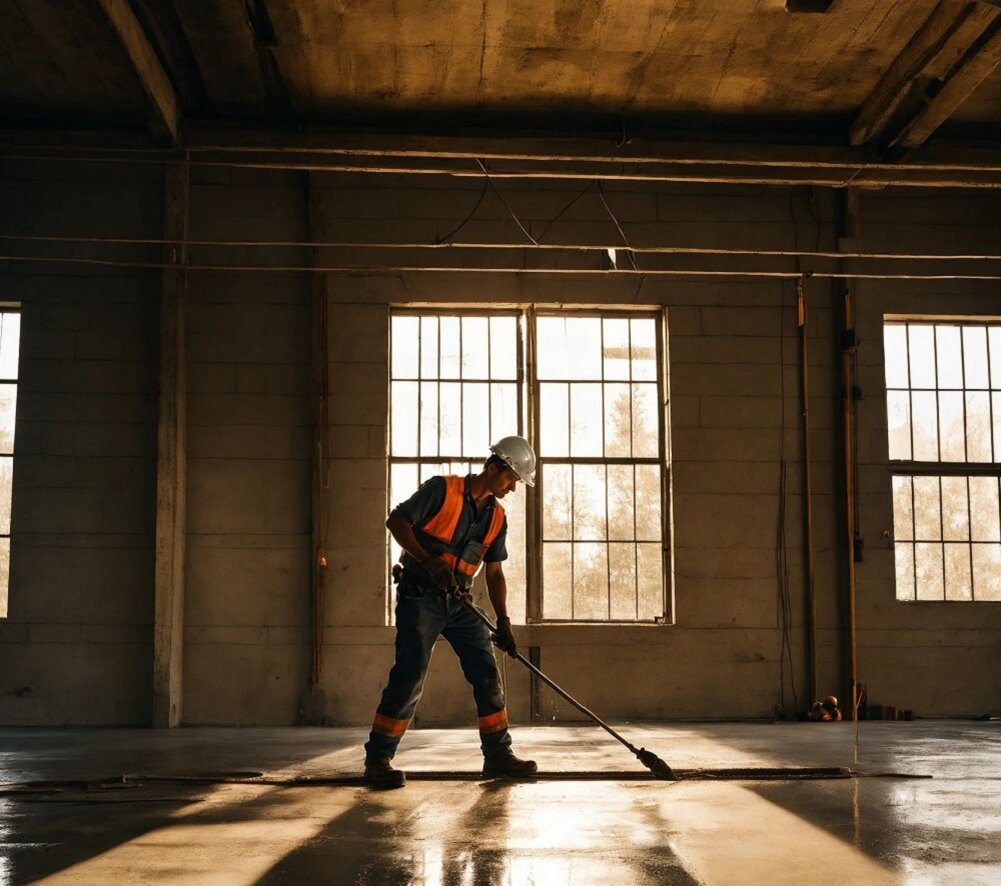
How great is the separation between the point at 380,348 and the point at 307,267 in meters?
0.83

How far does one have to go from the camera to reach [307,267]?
895 centimetres

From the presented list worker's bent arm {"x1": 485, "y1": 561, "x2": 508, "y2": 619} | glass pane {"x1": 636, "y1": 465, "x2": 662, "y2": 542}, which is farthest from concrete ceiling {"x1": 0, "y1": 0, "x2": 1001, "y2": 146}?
worker's bent arm {"x1": 485, "y1": 561, "x2": 508, "y2": 619}

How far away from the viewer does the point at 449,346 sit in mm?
9211

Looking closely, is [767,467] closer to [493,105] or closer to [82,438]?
[493,105]

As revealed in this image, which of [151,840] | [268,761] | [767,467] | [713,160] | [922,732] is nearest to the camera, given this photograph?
[151,840]

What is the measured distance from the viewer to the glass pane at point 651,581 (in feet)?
29.6

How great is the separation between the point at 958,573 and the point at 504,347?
4007 mm

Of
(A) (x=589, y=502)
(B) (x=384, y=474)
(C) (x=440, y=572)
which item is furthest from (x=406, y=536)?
(A) (x=589, y=502)

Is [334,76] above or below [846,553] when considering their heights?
above

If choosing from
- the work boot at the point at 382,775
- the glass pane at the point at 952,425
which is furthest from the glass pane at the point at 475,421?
the work boot at the point at 382,775

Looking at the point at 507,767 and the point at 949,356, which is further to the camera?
the point at 949,356

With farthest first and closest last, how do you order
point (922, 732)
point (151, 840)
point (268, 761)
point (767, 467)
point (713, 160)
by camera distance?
point (767, 467)
point (713, 160)
point (922, 732)
point (268, 761)
point (151, 840)

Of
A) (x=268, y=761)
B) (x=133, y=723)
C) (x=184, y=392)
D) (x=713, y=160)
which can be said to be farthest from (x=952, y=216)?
(x=133, y=723)

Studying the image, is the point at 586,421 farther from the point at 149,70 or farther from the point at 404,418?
the point at 149,70
